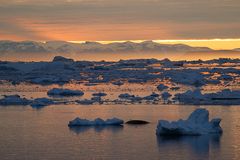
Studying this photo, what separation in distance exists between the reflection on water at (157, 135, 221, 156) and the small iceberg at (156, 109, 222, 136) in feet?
0.59

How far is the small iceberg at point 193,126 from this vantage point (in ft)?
51.1

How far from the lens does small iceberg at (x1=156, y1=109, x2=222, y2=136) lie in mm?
15586

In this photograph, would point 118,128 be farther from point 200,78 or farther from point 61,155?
point 200,78

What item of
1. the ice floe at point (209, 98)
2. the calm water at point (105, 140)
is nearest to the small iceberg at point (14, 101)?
the calm water at point (105, 140)

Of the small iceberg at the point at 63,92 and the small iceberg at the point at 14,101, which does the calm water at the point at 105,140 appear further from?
the small iceberg at the point at 63,92

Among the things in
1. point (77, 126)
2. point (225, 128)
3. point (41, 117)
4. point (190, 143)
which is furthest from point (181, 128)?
point (41, 117)

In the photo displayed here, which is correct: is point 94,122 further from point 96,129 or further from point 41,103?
point 41,103

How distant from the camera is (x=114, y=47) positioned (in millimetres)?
121000

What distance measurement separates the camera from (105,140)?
608 inches

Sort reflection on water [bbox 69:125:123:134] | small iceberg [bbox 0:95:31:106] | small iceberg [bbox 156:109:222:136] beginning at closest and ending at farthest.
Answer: small iceberg [bbox 156:109:222:136], reflection on water [bbox 69:125:123:134], small iceberg [bbox 0:95:31:106]

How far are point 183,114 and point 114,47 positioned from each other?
102 metres

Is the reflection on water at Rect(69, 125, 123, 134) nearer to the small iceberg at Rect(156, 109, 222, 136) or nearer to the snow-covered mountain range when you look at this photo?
the small iceberg at Rect(156, 109, 222, 136)

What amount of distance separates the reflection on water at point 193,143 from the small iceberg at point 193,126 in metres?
0.18

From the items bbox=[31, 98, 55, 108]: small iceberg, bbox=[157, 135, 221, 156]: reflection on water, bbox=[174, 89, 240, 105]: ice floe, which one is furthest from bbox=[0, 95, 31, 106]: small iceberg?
bbox=[157, 135, 221, 156]: reflection on water
